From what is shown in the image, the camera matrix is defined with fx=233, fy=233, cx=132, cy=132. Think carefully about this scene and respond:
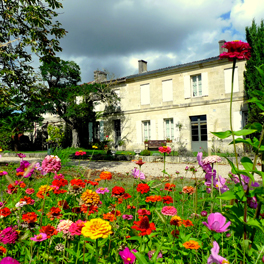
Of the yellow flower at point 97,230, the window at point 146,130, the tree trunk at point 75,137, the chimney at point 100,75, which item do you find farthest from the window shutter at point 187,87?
→ the yellow flower at point 97,230

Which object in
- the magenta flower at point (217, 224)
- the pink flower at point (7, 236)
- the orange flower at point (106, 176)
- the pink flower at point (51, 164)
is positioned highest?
the pink flower at point (51, 164)

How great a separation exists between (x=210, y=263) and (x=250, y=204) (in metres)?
0.58

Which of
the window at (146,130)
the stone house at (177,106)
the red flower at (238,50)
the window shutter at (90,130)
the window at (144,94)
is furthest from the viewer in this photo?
the window shutter at (90,130)

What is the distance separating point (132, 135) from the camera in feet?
59.1

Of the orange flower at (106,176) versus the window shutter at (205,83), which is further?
the window shutter at (205,83)

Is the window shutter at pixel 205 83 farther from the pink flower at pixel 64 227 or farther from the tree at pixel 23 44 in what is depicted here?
the pink flower at pixel 64 227

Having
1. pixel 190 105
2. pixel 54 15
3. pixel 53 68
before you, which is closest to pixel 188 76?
pixel 190 105

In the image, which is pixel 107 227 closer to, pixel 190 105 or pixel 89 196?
pixel 89 196

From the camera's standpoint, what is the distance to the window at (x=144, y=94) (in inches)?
699

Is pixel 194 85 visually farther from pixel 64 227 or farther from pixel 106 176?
pixel 64 227

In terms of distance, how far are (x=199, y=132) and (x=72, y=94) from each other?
9.00 m

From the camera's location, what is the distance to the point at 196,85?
1570cm

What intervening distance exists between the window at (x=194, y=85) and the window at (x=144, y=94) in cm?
308

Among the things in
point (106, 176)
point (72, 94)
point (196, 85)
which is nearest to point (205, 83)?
point (196, 85)
